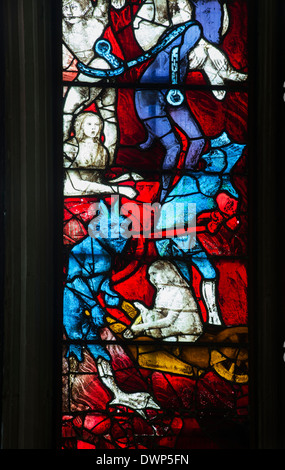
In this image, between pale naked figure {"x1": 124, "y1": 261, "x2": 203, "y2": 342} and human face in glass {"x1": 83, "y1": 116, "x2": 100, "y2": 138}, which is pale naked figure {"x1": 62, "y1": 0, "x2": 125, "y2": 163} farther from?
pale naked figure {"x1": 124, "y1": 261, "x2": 203, "y2": 342}

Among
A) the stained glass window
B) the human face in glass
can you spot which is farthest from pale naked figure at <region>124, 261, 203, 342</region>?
the human face in glass

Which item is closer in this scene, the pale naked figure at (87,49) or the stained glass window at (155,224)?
the stained glass window at (155,224)

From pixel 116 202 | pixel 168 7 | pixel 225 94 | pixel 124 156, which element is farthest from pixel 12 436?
pixel 168 7

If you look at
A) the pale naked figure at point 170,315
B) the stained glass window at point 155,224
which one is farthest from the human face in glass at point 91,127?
the pale naked figure at point 170,315

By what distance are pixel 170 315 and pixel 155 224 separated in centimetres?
48

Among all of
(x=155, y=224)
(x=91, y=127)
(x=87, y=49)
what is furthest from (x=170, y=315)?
(x=87, y=49)

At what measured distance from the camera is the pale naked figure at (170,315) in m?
3.53

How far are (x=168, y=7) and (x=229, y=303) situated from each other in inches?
63.0

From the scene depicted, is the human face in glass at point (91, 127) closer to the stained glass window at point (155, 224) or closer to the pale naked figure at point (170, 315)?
the stained glass window at point (155, 224)

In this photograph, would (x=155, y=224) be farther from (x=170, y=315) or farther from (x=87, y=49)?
(x=87, y=49)

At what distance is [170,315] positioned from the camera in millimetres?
3535

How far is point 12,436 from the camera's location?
10.8ft

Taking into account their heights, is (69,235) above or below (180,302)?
above
